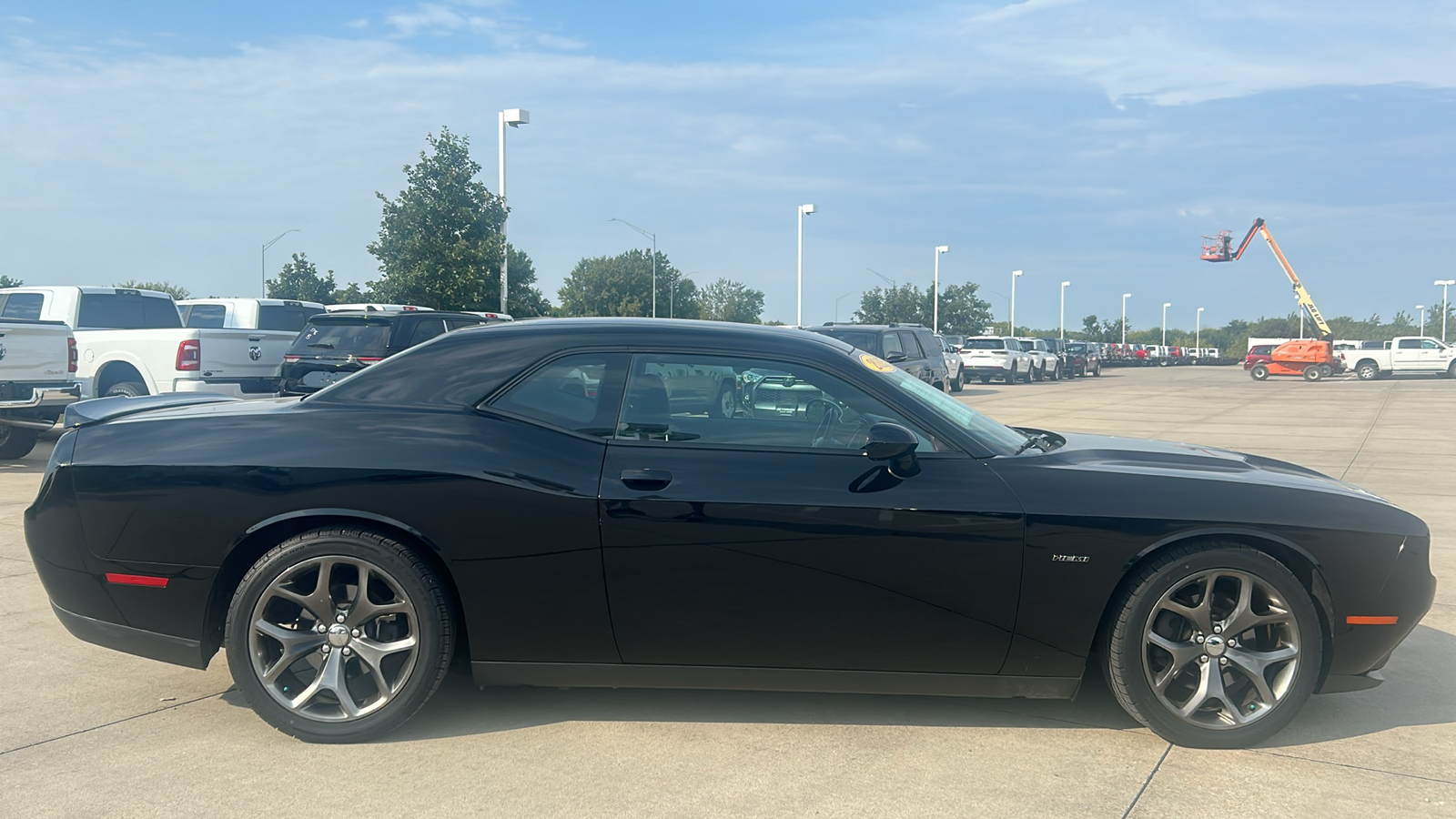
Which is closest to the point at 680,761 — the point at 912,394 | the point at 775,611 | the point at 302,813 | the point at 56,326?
the point at 775,611

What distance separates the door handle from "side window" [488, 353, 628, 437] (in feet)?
0.69

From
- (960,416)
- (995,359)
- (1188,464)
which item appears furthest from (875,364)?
(995,359)

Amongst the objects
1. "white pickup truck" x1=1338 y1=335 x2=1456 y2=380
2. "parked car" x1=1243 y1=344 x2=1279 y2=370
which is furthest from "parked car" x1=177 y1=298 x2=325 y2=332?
"white pickup truck" x1=1338 y1=335 x2=1456 y2=380

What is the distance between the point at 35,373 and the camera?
10898mm

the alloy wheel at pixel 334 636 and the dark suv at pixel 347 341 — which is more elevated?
the dark suv at pixel 347 341

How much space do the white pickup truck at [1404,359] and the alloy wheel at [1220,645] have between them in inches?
1882

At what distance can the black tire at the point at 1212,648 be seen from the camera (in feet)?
12.2

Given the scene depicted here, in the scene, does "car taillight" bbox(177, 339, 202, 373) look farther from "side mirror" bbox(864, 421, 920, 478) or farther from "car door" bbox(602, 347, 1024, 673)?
"side mirror" bbox(864, 421, 920, 478)

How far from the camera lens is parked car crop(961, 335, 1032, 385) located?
36656 millimetres

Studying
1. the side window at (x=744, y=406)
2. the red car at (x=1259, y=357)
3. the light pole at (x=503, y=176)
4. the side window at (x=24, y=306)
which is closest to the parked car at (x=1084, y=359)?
the red car at (x=1259, y=357)

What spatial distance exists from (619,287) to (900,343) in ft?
164

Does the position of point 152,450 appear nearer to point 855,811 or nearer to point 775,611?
point 775,611

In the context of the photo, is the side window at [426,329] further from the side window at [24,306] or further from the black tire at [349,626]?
the black tire at [349,626]

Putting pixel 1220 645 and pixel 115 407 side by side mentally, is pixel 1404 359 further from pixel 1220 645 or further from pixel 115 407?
pixel 115 407
